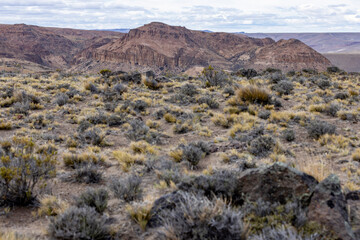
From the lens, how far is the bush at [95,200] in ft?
11.5

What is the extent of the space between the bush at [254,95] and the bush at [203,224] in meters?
8.13

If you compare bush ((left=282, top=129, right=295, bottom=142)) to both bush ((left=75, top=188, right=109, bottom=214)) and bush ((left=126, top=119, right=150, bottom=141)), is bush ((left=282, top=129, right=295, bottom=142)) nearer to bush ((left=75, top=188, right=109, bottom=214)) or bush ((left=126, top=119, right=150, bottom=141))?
bush ((left=126, top=119, right=150, bottom=141))

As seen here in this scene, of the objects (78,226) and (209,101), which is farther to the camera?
(209,101)

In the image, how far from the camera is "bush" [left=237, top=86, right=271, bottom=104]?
33.8ft

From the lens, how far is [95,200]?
359 centimetres

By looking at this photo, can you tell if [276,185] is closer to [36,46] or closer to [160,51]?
[160,51]

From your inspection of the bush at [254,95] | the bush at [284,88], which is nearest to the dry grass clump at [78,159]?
the bush at [254,95]

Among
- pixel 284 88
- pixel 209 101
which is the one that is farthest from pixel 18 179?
pixel 284 88

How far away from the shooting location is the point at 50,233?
293 cm

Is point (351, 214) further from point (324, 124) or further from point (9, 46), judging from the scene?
point (9, 46)

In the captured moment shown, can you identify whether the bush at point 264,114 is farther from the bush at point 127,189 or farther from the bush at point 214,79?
the bush at point 214,79

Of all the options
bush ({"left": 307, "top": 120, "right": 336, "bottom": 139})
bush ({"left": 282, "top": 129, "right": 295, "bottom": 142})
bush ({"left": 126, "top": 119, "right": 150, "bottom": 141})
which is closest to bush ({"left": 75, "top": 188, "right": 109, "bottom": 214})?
bush ({"left": 126, "top": 119, "right": 150, "bottom": 141})

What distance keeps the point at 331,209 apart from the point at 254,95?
26.7ft

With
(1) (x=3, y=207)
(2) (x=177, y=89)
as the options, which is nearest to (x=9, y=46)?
(2) (x=177, y=89)
